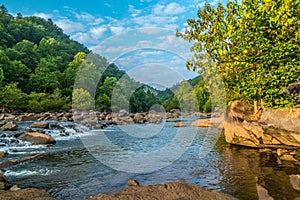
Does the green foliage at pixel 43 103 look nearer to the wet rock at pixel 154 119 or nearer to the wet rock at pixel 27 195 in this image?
the wet rock at pixel 154 119

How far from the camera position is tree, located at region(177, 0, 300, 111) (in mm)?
8500

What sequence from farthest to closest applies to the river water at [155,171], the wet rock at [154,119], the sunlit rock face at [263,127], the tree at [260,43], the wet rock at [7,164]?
the wet rock at [154,119], the sunlit rock face at [263,127], the wet rock at [7,164], the tree at [260,43], the river water at [155,171]

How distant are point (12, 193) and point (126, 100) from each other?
2712 inches

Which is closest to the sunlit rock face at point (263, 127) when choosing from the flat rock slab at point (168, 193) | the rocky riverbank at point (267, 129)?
the rocky riverbank at point (267, 129)

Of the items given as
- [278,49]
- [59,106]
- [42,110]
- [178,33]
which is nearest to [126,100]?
[59,106]

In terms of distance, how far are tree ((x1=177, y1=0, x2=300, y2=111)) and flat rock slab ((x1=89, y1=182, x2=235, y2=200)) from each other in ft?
19.4

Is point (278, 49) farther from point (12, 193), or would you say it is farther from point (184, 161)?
point (12, 193)

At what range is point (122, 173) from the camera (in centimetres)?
920

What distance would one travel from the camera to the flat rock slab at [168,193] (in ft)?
18.4

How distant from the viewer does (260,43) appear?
31.5 ft

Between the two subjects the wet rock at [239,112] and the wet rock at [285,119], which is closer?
the wet rock at [285,119]

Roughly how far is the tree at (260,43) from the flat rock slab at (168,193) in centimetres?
592

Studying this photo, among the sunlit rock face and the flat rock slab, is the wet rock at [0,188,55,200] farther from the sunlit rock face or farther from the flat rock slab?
the sunlit rock face

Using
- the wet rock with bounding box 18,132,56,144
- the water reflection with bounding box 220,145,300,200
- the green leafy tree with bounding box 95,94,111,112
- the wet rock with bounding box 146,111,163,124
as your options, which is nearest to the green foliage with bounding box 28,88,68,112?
the green leafy tree with bounding box 95,94,111,112
